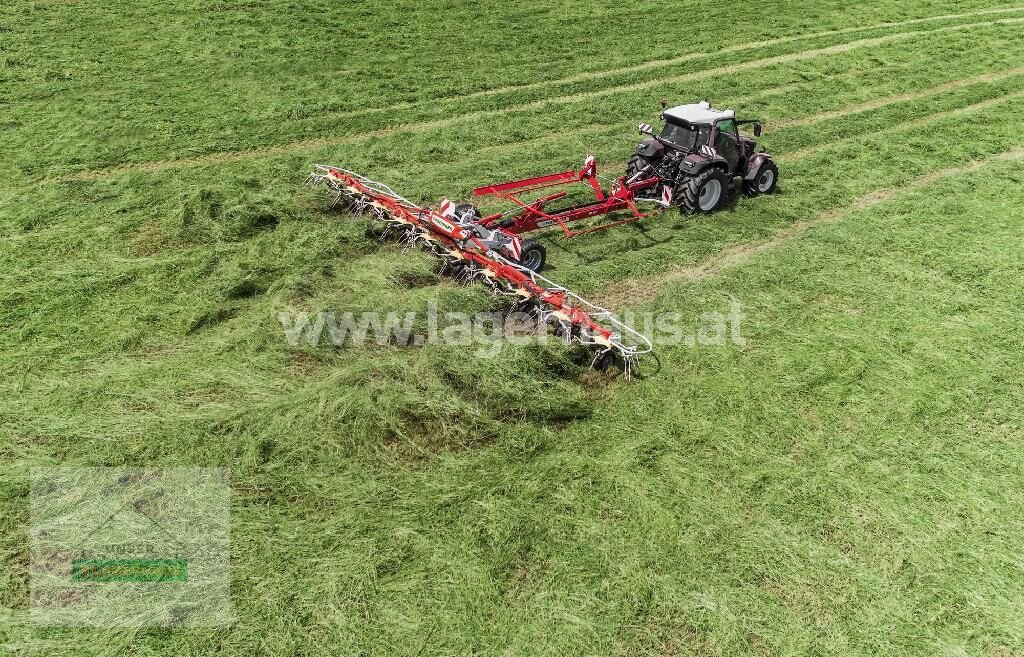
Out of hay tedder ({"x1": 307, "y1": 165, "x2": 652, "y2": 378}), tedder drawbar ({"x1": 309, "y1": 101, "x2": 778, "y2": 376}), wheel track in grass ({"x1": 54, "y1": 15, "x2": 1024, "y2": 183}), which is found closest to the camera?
hay tedder ({"x1": 307, "y1": 165, "x2": 652, "y2": 378})

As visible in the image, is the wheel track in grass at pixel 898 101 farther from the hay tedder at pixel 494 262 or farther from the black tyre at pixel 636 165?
the hay tedder at pixel 494 262

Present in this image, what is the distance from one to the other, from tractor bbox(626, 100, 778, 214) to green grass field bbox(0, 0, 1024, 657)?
0.46 meters

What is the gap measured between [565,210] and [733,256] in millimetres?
2811

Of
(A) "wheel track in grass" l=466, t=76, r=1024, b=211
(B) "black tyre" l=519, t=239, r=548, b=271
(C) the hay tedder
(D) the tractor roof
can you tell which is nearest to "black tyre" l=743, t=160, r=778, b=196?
(D) the tractor roof

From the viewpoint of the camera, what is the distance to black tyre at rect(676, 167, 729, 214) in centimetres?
1106

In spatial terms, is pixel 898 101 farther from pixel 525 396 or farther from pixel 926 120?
pixel 525 396

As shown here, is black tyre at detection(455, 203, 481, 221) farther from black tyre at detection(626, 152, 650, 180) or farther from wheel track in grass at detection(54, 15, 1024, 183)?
wheel track in grass at detection(54, 15, 1024, 183)

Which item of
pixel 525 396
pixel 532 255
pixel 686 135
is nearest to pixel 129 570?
pixel 525 396

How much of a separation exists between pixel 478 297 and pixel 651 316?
2.32 m

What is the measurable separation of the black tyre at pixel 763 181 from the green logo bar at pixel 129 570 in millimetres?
10759

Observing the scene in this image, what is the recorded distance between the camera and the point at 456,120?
1547 cm

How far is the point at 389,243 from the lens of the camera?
32.9 feet

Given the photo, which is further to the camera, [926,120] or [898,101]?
[898,101]

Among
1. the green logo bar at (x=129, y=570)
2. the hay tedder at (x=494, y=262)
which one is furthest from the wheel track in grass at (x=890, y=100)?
the green logo bar at (x=129, y=570)
